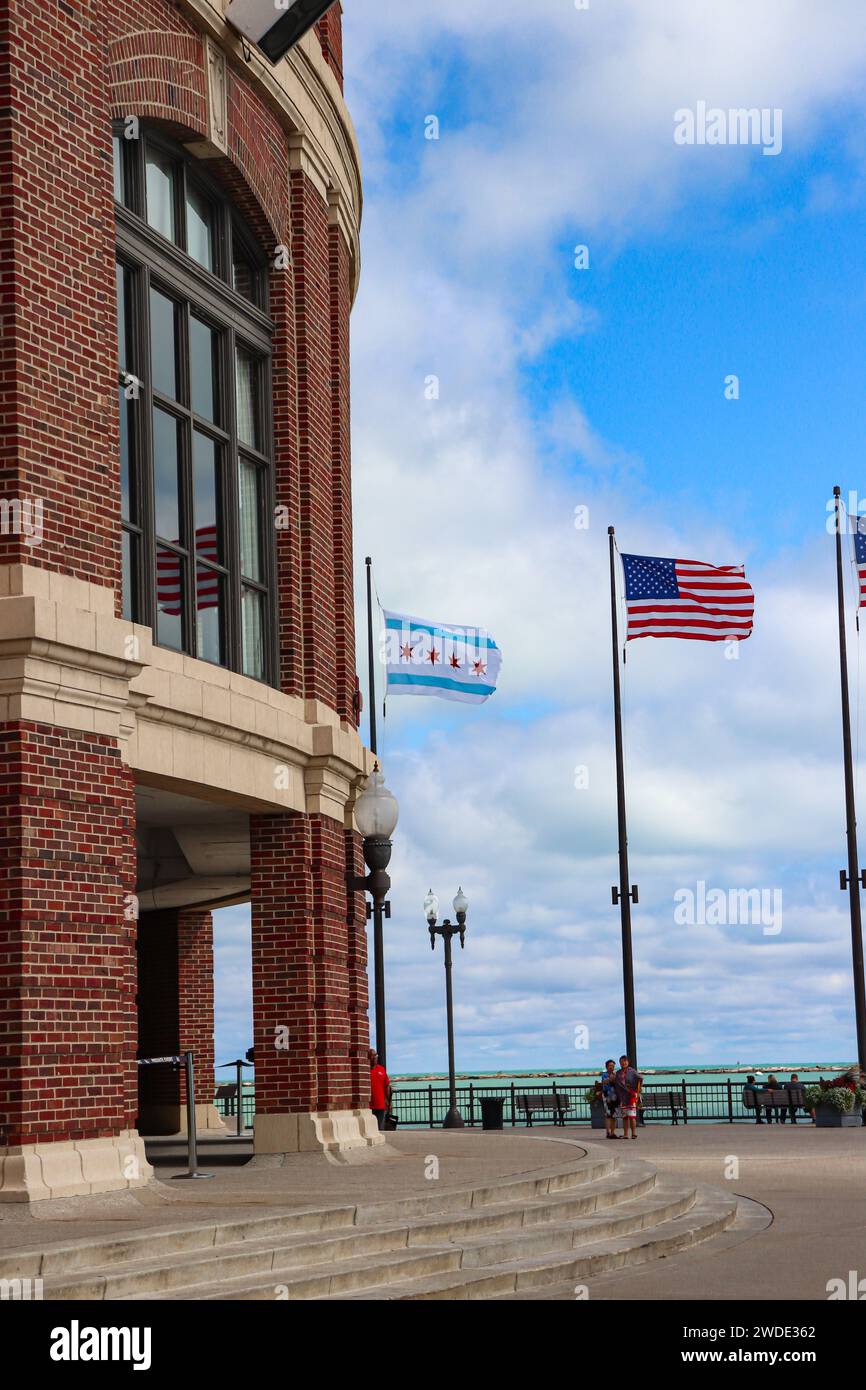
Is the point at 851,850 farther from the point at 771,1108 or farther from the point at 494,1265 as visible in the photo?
the point at 494,1265

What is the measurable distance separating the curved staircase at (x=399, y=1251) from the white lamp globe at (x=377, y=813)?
4203 millimetres

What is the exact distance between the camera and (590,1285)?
460 inches

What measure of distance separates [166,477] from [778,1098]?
1031 inches

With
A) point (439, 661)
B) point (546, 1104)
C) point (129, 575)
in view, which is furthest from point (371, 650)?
point (129, 575)

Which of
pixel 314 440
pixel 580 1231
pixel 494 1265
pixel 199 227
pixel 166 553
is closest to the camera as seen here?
pixel 494 1265

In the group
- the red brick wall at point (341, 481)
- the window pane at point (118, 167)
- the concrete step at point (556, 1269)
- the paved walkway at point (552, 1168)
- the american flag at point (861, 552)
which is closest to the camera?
the concrete step at point (556, 1269)

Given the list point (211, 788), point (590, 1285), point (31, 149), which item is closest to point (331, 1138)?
point (211, 788)

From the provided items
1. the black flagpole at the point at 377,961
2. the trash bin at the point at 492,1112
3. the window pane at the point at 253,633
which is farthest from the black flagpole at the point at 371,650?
the window pane at the point at 253,633

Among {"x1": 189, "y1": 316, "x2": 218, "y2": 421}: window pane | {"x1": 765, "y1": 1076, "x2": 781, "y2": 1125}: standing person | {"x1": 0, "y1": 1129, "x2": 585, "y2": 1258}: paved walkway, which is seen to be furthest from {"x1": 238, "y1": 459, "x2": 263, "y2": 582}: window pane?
{"x1": 765, "y1": 1076, "x2": 781, "y2": 1125}: standing person

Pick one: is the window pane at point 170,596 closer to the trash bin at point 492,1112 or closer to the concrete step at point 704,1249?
the concrete step at point 704,1249

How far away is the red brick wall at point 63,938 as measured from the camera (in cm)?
1373

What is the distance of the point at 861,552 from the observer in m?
36.6

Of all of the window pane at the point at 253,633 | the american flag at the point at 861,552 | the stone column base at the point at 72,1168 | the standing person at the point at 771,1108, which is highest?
the american flag at the point at 861,552

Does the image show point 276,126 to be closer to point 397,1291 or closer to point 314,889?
point 314,889
